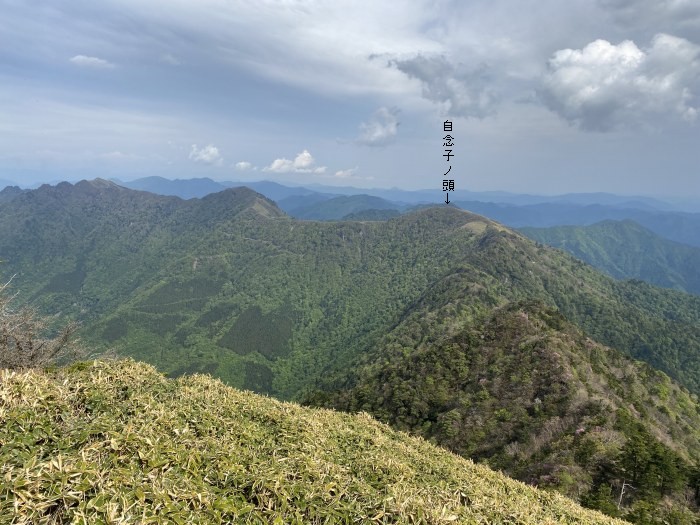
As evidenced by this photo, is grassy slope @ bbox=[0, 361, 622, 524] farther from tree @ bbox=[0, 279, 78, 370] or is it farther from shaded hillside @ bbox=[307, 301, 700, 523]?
shaded hillside @ bbox=[307, 301, 700, 523]

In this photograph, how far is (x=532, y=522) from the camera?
937cm

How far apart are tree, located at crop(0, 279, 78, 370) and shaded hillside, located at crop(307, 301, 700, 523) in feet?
131

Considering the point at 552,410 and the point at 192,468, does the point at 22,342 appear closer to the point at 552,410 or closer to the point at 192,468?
the point at 192,468

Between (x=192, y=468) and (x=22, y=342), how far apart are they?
78.6 feet

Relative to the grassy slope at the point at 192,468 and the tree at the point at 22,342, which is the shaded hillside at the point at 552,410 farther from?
the tree at the point at 22,342

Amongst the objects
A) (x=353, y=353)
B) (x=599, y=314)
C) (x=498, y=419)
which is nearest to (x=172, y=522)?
(x=498, y=419)

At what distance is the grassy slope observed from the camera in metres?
6.00

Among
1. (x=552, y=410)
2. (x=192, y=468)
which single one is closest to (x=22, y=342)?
(x=192, y=468)

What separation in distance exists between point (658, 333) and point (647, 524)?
167523 millimetres

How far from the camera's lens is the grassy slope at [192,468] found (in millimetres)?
6000

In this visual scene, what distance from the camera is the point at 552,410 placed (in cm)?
4694

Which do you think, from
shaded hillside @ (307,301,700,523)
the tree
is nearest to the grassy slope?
the tree

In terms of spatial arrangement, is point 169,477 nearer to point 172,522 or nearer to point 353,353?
point 172,522

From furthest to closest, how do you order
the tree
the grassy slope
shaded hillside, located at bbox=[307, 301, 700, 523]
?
shaded hillside, located at bbox=[307, 301, 700, 523]
the tree
the grassy slope
